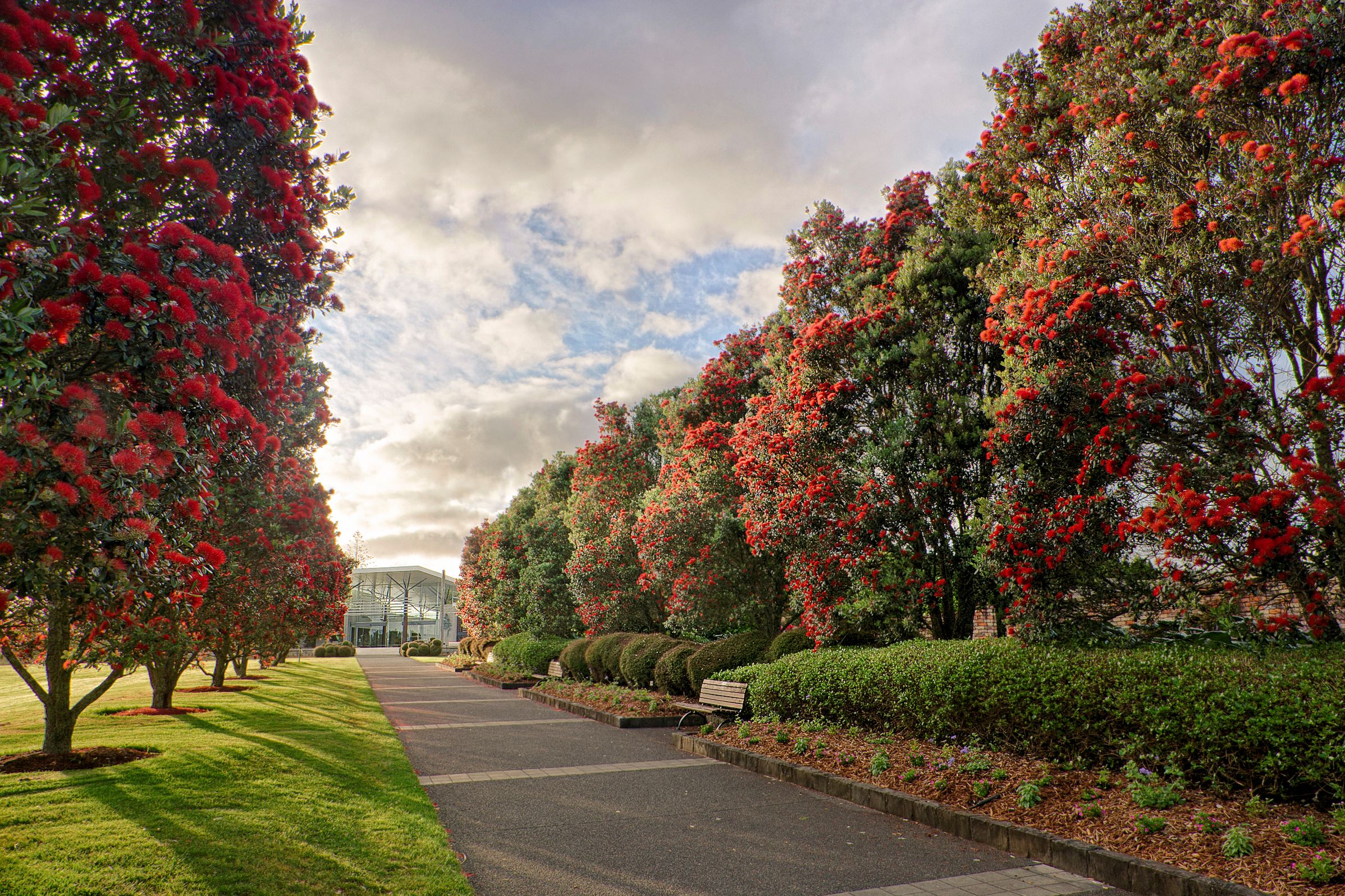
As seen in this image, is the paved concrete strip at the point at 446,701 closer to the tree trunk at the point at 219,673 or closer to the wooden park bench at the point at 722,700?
the tree trunk at the point at 219,673

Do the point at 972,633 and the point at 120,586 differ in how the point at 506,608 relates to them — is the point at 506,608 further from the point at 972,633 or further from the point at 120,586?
the point at 120,586

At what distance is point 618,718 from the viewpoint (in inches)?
478


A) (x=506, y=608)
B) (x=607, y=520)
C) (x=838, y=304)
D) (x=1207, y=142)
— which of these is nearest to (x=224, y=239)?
(x=1207, y=142)

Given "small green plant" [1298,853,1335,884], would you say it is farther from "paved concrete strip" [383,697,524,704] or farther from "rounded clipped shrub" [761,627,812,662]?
"paved concrete strip" [383,697,524,704]

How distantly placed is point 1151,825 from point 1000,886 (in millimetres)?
1179

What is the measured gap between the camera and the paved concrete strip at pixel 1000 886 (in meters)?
4.55

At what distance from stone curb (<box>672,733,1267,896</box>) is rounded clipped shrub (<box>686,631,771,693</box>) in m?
4.66

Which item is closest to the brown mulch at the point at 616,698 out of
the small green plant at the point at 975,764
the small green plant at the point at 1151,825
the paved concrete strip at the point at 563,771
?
the paved concrete strip at the point at 563,771

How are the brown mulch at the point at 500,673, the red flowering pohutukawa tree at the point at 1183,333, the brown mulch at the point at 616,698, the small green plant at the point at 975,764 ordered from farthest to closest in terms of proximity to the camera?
the brown mulch at the point at 500,673 → the brown mulch at the point at 616,698 → the small green plant at the point at 975,764 → the red flowering pohutukawa tree at the point at 1183,333

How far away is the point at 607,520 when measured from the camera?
1933 cm

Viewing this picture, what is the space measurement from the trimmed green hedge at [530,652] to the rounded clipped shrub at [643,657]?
5480 millimetres

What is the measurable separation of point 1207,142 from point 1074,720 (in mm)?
5525

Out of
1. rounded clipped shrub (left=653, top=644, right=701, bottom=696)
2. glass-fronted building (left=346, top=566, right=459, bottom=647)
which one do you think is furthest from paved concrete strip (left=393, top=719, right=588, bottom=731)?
glass-fronted building (left=346, top=566, right=459, bottom=647)

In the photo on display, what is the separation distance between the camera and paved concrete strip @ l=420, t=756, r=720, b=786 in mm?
8016
